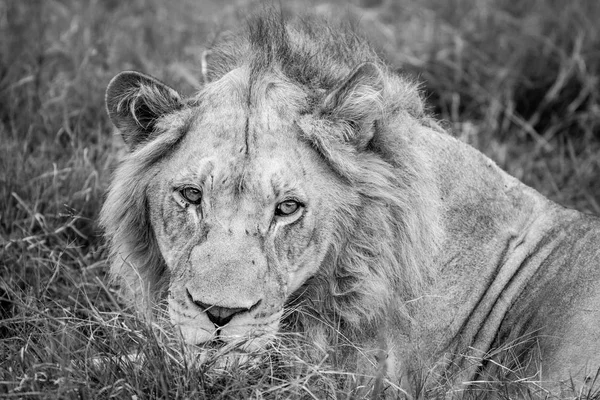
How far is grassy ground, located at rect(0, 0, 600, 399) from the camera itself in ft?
12.3

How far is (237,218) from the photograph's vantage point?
373 centimetres

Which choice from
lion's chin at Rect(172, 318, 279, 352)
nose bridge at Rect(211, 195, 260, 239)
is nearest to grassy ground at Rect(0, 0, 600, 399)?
lion's chin at Rect(172, 318, 279, 352)

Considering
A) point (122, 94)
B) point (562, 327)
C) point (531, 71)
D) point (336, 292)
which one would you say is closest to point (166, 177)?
point (122, 94)

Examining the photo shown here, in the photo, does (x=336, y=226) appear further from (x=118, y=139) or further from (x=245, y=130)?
(x=118, y=139)

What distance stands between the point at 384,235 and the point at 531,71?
161 inches

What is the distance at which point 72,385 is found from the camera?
3.50 metres

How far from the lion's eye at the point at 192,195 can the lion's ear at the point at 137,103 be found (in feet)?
1.41

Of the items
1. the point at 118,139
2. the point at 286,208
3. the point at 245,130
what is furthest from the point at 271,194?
the point at 118,139

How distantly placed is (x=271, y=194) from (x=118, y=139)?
2.42m

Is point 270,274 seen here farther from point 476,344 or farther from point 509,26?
point 509,26

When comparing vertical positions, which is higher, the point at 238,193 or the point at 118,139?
the point at 238,193

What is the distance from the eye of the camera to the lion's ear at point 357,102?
3.95m

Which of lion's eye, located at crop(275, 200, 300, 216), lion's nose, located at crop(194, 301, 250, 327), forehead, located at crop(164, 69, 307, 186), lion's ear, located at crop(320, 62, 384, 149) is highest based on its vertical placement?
lion's ear, located at crop(320, 62, 384, 149)

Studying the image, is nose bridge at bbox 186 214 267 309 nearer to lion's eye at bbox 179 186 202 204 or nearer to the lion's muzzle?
the lion's muzzle
